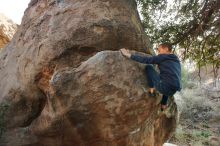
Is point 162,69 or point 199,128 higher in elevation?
point 162,69

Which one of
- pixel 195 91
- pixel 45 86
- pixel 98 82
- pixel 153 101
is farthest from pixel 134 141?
pixel 195 91

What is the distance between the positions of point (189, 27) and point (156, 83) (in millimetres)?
4292

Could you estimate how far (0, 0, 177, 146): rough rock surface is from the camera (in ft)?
24.4

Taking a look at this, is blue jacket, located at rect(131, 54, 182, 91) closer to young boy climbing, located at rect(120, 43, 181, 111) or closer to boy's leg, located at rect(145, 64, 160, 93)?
young boy climbing, located at rect(120, 43, 181, 111)

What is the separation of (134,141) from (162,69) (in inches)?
66.0

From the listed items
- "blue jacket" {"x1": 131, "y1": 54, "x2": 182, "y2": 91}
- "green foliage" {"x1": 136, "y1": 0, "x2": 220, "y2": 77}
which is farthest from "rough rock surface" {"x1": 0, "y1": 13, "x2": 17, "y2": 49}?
"blue jacket" {"x1": 131, "y1": 54, "x2": 182, "y2": 91}

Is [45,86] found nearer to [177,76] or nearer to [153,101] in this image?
[153,101]

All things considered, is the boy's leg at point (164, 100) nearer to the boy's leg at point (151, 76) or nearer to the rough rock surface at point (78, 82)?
the rough rock surface at point (78, 82)

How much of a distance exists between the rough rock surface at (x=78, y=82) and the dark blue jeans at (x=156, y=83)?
143 millimetres

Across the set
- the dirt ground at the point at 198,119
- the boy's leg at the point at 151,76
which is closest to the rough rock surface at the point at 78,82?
the boy's leg at the point at 151,76

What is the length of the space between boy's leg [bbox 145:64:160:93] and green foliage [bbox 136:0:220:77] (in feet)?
11.2

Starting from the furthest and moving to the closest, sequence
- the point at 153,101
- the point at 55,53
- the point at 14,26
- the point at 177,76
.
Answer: the point at 14,26 < the point at 55,53 < the point at 153,101 < the point at 177,76

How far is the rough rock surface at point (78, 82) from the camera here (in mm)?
7430

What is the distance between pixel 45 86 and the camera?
8.47 metres
